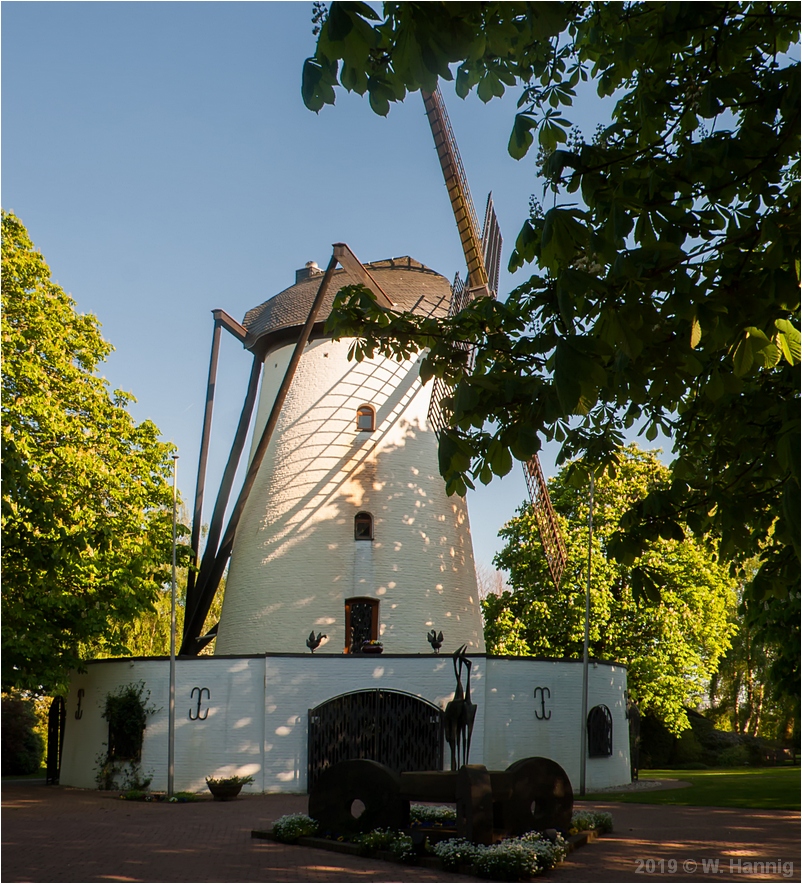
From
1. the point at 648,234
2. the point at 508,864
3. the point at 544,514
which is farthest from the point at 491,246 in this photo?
the point at 648,234

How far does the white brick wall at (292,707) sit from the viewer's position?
73.1 ft

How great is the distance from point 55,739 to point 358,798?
17149 millimetres

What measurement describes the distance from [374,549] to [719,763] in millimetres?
18725

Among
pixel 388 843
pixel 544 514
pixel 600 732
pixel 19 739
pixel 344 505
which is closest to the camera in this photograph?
pixel 388 843

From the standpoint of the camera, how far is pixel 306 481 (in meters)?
26.0

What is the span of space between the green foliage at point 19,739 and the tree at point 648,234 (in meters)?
29.0

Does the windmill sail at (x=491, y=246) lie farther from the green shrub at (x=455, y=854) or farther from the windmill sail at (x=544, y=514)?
the green shrub at (x=455, y=854)

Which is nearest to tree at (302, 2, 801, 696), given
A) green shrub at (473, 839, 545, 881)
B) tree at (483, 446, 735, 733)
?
green shrub at (473, 839, 545, 881)

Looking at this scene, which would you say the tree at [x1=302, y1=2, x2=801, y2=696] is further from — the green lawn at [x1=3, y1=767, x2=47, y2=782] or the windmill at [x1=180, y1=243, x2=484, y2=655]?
the green lawn at [x1=3, y1=767, x2=47, y2=782]

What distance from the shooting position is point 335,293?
2831 centimetres

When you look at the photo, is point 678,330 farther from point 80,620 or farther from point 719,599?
point 719,599

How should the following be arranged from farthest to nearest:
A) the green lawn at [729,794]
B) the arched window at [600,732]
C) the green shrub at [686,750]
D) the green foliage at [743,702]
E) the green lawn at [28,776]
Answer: the green foliage at [743,702] < the green shrub at [686,750] < the green lawn at [28,776] < the arched window at [600,732] < the green lawn at [729,794]

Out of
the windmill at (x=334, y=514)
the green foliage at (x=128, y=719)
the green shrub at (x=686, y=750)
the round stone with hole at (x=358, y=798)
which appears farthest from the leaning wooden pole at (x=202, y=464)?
the green shrub at (x=686, y=750)

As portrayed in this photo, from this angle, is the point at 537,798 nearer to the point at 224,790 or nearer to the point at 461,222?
the point at 224,790
